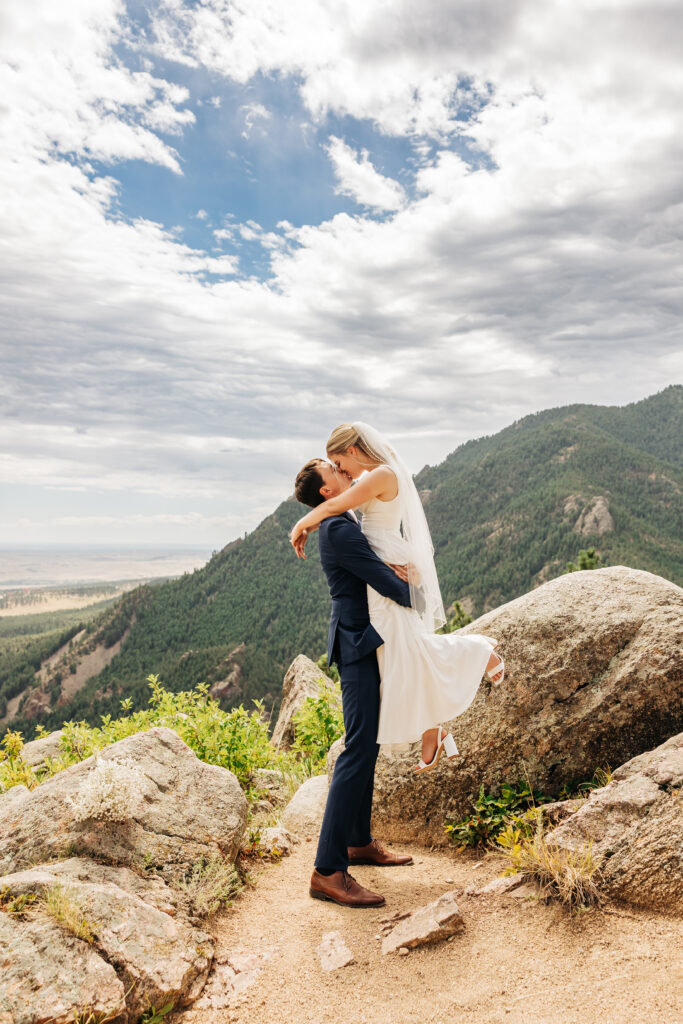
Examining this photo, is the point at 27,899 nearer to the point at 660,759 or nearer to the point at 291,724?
the point at 660,759

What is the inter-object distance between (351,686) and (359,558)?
0.95m

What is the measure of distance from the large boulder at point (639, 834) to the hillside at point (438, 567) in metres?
76.6

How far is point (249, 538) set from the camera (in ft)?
447

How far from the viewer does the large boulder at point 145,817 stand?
4172 millimetres

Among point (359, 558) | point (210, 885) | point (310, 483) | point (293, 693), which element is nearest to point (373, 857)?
point (210, 885)

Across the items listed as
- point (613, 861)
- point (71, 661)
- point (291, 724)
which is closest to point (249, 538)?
point (71, 661)

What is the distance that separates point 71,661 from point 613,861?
12148 centimetres

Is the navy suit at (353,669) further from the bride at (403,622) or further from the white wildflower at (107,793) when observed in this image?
the white wildflower at (107,793)

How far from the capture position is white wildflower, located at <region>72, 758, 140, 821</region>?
4.23 m

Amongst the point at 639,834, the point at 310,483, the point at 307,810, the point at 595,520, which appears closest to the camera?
the point at 639,834

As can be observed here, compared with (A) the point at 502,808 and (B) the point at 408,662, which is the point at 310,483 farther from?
(A) the point at 502,808

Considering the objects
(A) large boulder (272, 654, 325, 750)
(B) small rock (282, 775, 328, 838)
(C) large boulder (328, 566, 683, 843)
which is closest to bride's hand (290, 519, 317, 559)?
(C) large boulder (328, 566, 683, 843)

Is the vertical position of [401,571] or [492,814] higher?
[401,571]

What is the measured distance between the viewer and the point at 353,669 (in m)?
4.45
